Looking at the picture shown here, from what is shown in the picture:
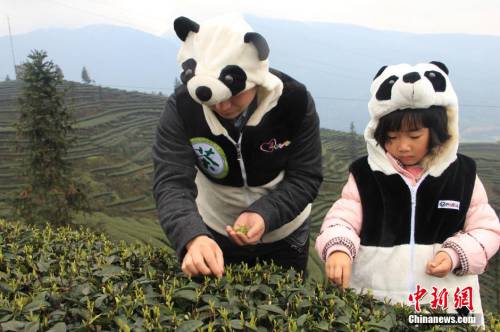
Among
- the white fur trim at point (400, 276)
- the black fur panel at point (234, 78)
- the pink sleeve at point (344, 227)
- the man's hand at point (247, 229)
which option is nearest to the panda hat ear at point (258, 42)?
the black fur panel at point (234, 78)

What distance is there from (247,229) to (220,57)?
77cm

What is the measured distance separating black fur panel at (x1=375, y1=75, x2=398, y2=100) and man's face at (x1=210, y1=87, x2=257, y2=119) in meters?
0.61

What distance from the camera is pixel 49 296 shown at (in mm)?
1658

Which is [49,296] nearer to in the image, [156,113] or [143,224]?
[143,224]

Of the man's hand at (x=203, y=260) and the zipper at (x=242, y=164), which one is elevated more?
the zipper at (x=242, y=164)

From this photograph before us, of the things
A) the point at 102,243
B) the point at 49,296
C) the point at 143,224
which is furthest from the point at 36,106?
the point at 49,296

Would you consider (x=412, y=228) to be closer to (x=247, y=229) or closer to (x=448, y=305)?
(x=448, y=305)

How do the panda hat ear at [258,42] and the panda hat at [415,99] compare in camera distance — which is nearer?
the panda hat ear at [258,42]

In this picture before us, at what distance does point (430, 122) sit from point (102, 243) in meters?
2.00

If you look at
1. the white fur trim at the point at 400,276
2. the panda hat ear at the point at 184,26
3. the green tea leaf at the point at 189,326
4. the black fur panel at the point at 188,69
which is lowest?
the white fur trim at the point at 400,276

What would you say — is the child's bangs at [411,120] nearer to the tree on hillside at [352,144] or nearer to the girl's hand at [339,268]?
the girl's hand at [339,268]

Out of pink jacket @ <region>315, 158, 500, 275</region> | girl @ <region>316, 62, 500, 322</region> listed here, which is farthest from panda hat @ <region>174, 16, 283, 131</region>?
pink jacket @ <region>315, 158, 500, 275</region>

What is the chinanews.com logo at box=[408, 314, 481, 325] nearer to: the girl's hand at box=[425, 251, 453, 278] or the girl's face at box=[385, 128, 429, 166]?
the girl's hand at box=[425, 251, 453, 278]

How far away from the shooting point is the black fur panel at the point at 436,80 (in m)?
2.11
